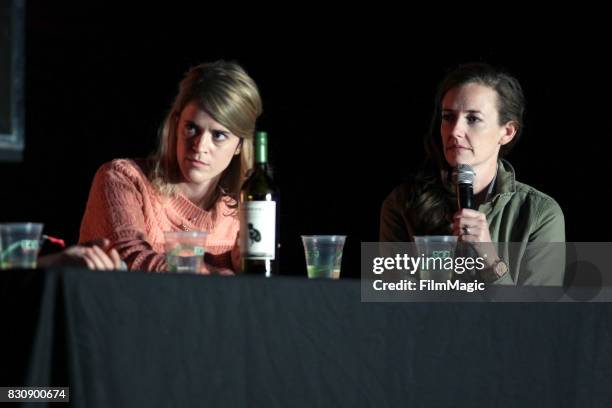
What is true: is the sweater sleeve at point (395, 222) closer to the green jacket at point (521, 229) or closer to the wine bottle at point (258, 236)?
the green jacket at point (521, 229)

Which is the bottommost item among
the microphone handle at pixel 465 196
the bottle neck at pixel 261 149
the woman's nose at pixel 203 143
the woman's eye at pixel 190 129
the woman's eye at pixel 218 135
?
the microphone handle at pixel 465 196

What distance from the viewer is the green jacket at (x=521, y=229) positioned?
2.70 metres

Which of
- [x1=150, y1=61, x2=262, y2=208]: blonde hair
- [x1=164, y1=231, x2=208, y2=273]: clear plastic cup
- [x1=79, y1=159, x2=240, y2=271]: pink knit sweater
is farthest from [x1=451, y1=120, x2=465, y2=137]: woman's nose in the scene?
[x1=164, y1=231, x2=208, y2=273]: clear plastic cup

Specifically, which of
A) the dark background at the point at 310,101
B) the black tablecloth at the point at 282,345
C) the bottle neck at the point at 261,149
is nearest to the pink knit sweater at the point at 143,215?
the bottle neck at the point at 261,149

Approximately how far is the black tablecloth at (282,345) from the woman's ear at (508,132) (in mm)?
1142

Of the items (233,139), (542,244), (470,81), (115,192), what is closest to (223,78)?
(233,139)

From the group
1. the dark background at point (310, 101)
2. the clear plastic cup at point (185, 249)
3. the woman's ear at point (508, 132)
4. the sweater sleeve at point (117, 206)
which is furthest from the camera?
the dark background at point (310, 101)

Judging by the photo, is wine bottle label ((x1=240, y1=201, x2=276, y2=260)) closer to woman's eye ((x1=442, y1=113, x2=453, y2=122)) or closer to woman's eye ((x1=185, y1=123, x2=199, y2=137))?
woman's eye ((x1=185, y1=123, x2=199, y2=137))

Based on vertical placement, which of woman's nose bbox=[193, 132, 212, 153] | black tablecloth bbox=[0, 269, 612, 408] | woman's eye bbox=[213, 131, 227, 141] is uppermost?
woman's eye bbox=[213, 131, 227, 141]

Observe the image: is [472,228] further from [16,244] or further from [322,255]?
[16,244]

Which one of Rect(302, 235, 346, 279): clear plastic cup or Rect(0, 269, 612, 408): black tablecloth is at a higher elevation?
Rect(302, 235, 346, 279): clear plastic cup

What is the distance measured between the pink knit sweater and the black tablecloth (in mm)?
828

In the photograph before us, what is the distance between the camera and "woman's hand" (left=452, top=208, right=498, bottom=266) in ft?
6.97

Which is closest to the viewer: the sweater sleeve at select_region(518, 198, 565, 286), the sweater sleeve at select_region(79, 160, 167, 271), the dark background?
the sweater sleeve at select_region(79, 160, 167, 271)
